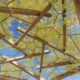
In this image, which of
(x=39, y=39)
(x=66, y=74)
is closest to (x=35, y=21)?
(x=39, y=39)

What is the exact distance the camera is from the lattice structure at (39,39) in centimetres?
381

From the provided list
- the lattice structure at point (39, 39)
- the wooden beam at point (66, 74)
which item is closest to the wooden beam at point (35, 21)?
the lattice structure at point (39, 39)

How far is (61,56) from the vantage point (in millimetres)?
5406

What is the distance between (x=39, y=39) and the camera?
4.74 m

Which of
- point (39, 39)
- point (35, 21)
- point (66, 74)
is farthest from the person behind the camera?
point (66, 74)

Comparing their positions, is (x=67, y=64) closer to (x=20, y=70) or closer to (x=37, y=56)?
(x=37, y=56)

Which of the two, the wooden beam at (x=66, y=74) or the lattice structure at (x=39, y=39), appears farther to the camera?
the wooden beam at (x=66, y=74)

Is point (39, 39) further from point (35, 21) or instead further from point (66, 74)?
point (66, 74)

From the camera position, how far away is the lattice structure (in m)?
3.81

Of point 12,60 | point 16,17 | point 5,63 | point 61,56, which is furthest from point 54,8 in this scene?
point 5,63

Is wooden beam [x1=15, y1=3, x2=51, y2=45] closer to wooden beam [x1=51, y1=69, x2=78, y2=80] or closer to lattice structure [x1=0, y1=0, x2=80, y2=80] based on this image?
lattice structure [x1=0, y1=0, x2=80, y2=80]

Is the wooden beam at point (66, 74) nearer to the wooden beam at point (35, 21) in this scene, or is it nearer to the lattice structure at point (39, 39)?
the lattice structure at point (39, 39)

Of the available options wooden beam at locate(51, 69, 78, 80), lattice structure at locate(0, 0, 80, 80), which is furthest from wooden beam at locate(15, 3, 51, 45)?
wooden beam at locate(51, 69, 78, 80)

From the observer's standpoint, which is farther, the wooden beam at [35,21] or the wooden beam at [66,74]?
the wooden beam at [66,74]
